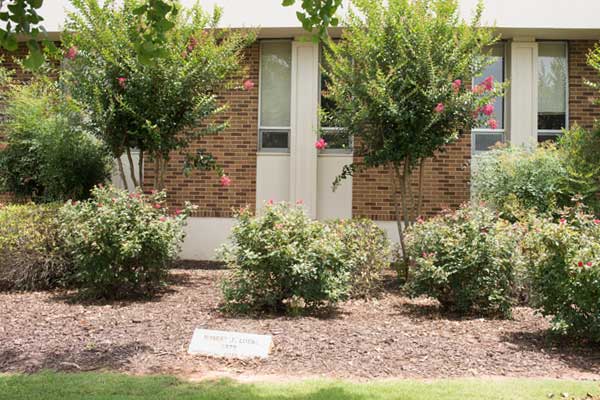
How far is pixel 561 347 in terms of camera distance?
6.13 meters

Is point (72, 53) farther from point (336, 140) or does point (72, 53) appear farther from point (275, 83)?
point (336, 140)

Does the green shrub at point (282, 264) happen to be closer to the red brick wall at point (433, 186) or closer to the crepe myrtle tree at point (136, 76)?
the crepe myrtle tree at point (136, 76)

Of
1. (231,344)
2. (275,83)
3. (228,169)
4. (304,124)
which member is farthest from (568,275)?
(275,83)

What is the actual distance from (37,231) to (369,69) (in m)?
5.21

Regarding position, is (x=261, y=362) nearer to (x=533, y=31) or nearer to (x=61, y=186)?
(x=61, y=186)

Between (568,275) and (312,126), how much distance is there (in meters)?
6.75

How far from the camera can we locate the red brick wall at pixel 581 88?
1198 cm

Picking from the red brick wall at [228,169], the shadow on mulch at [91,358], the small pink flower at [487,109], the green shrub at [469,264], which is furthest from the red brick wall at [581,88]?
the shadow on mulch at [91,358]

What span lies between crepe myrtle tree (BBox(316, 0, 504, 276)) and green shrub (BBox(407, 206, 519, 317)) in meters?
1.94

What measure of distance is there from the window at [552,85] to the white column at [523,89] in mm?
258

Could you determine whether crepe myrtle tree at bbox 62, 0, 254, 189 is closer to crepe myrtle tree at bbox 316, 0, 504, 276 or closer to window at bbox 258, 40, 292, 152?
crepe myrtle tree at bbox 316, 0, 504, 276

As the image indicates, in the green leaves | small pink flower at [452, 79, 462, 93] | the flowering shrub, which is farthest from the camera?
small pink flower at [452, 79, 462, 93]

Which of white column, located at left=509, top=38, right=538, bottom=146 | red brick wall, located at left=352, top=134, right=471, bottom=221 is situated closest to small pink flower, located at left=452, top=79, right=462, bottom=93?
red brick wall, located at left=352, top=134, right=471, bottom=221

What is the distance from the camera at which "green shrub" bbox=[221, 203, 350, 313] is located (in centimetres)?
696
